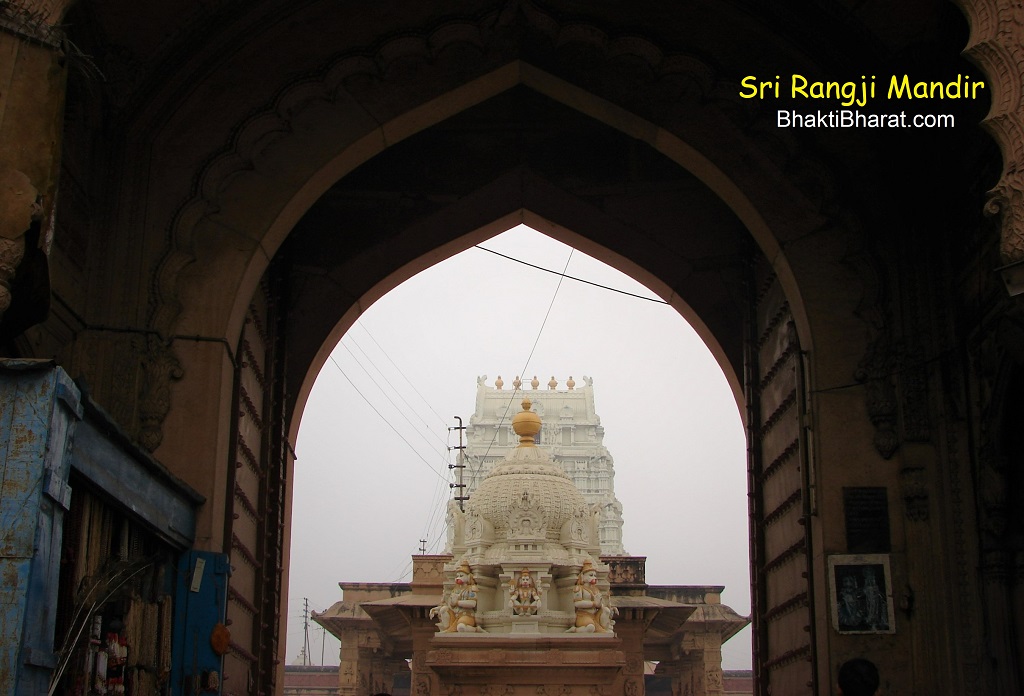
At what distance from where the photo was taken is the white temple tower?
49000mm

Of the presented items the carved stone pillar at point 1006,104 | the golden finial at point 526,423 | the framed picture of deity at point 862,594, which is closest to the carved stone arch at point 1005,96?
the carved stone pillar at point 1006,104

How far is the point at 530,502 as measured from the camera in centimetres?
1892

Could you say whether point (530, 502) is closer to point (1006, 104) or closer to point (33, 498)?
point (1006, 104)

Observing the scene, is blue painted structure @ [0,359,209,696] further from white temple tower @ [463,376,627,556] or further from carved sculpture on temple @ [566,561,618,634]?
white temple tower @ [463,376,627,556]

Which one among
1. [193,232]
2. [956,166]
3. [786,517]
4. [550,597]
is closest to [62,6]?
[193,232]

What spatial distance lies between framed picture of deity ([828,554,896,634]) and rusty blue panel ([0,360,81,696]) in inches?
189

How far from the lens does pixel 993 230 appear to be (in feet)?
24.3

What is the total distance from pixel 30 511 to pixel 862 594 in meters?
5.09

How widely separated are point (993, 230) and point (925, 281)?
0.93 metres

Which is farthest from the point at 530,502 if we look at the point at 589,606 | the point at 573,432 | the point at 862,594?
the point at 573,432

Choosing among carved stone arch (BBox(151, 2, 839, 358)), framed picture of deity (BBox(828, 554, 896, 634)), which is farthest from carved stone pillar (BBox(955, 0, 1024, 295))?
carved stone arch (BBox(151, 2, 839, 358))

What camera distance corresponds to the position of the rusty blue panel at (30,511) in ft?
14.7

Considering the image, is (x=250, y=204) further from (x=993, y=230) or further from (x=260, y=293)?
(x=993, y=230)

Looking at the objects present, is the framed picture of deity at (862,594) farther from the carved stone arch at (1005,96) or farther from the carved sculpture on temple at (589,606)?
the carved sculpture on temple at (589,606)
